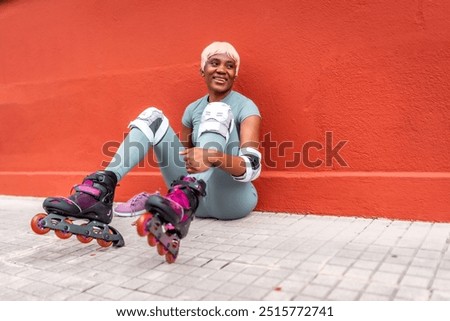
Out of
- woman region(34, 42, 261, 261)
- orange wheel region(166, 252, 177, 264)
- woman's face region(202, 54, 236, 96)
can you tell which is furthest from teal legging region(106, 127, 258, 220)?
orange wheel region(166, 252, 177, 264)

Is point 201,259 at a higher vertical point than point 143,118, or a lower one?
lower

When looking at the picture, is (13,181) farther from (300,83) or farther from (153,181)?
(300,83)

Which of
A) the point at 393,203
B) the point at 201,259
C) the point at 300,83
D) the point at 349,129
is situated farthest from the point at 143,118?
the point at 393,203

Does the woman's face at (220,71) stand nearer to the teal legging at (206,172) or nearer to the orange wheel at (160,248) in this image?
the teal legging at (206,172)

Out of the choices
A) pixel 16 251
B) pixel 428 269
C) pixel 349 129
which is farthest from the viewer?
pixel 349 129

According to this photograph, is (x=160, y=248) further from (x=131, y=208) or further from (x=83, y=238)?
(x=131, y=208)

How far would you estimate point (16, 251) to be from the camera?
2.37m

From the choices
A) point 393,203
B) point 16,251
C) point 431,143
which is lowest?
point 16,251

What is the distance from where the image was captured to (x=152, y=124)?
101 inches

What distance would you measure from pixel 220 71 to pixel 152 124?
2.06 ft

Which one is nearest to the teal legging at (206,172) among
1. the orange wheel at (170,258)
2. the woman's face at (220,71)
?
the woman's face at (220,71)

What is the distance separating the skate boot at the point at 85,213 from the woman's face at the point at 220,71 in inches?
39.6

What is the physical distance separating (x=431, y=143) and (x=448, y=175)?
23cm

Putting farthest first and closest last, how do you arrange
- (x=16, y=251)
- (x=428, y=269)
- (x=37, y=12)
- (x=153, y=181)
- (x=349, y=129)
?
(x=37, y=12)
(x=153, y=181)
(x=349, y=129)
(x=16, y=251)
(x=428, y=269)
